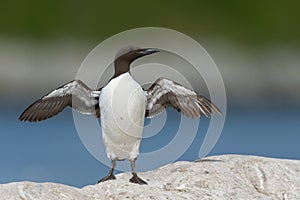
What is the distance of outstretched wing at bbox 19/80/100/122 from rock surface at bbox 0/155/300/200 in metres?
1.04

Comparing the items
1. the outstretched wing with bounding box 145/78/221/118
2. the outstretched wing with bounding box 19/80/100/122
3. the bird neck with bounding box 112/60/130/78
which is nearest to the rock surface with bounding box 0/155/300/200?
the outstretched wing with bounding box 145/78/221/118

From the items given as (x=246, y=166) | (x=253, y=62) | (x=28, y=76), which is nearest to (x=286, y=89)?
(x=253, y=62)

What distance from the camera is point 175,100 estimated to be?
1151cm

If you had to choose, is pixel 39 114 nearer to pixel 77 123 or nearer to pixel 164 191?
pixel 77 123

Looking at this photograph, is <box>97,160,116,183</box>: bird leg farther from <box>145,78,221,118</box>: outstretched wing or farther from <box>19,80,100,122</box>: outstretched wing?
<box>145,78,221,118</box>: outstretched wing

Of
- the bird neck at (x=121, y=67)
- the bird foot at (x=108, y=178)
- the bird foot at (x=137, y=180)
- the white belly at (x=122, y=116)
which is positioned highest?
the bird neck at (x=121, y=67)

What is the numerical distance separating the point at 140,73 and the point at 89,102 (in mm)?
793

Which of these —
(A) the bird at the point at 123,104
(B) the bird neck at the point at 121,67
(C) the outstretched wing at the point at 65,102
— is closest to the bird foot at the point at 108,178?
(A) the bird at the point at 123,104

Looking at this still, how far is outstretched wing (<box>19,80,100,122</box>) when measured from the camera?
11258mm

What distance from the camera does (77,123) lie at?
11.3 meters

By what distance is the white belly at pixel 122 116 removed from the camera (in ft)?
36.0

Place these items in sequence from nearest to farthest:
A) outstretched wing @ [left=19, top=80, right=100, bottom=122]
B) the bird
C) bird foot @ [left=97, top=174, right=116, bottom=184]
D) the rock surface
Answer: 1. the rock surface
2. bird foot @ [left=97, top=174, right=116, bottom=184]
3. the bird
4. outstretched wing @ [left=19, top=80, right=100, bottom=122]

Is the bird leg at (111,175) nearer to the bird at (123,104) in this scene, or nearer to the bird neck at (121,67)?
the bird at (123,104)

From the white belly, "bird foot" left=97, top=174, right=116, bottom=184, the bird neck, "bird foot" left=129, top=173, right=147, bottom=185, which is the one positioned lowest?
"bird foot" left=97, top=174, right=116, bottom=184
